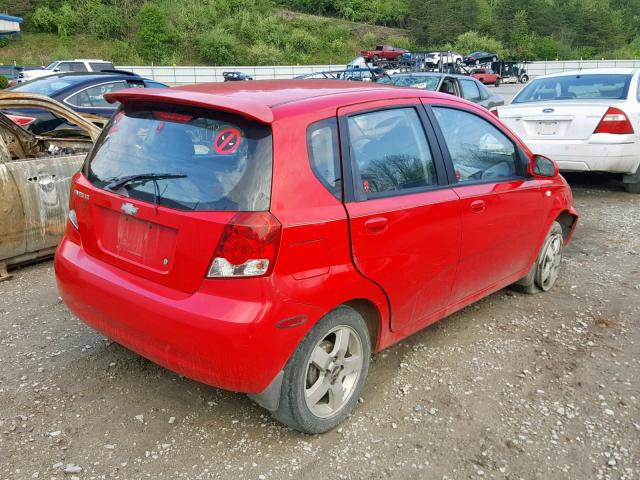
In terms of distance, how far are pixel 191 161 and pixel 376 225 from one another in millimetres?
960

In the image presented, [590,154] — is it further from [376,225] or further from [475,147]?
[376,225]

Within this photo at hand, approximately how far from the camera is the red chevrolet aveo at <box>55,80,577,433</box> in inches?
100.0

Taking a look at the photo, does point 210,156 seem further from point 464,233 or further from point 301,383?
point 464,233

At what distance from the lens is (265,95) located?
291 cm

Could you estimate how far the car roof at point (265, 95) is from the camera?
2.67 meters

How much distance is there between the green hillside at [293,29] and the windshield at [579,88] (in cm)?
4996

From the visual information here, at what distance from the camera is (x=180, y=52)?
190 feet

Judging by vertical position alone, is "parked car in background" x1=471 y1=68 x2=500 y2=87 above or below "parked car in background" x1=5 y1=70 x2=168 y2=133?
below

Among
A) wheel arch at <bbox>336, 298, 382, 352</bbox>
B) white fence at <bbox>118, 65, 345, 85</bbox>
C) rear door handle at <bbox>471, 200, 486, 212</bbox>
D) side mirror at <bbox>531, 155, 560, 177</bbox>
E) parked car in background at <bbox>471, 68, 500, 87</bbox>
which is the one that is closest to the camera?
wheel arch at <bbox>336, 298, 382, 352</bbox>

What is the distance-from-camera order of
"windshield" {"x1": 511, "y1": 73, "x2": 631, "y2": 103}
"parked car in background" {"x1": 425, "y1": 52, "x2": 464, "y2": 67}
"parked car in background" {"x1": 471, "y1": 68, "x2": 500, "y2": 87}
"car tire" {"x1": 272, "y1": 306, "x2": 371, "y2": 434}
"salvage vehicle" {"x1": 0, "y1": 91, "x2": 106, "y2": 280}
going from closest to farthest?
"car tire" {"x1": 272, "y1": 306, "x2": 371, "y2": 434}, "salvage vehicle" {"x1": 0, "y1": 91, "x2": 106, "y2": 280}, "windshield" {"x1": 511, "y1": 73, "x2": 631, "y2": 103}, "parked car in background" {"x1": 425, "y1": 52, "x2": 464, "y2": 67}, "parked car in background" {"x1": 471, "y1": 68, "x2": 500, "y2": 87}

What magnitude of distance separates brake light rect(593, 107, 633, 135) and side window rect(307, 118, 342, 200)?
582cm

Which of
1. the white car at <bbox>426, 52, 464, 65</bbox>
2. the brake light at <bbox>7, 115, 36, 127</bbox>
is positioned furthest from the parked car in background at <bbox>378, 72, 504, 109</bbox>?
the white car at <bbox>426, 52, 464, 65</bbox>

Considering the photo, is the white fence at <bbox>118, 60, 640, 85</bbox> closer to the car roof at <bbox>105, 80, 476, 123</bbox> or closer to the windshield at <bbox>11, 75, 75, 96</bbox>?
the windshield at <bbox>11, 75, 75, 96</bbox>

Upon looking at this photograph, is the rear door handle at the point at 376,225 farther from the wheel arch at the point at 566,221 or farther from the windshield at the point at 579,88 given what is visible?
the windshield at the point at 579,88
